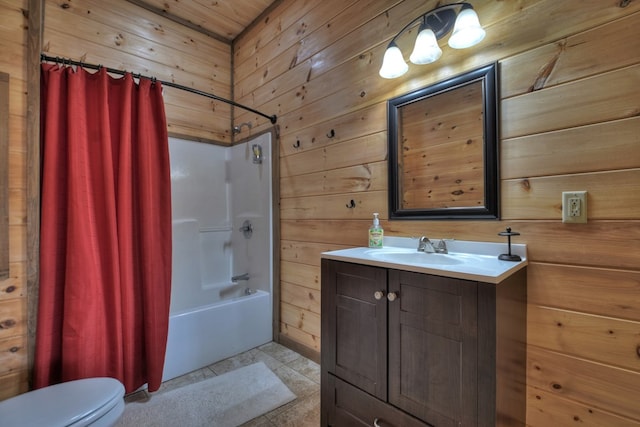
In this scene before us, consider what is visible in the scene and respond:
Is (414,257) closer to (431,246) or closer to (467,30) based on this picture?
(431,246)

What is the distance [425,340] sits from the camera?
3.22 feet

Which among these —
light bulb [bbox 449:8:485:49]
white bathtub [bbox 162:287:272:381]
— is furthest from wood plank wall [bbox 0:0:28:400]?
light bulb [bbox 449:8:485:49]

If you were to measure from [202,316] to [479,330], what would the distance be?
6.00ft

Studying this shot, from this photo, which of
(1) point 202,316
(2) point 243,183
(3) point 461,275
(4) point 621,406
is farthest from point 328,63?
(4) point 621,406

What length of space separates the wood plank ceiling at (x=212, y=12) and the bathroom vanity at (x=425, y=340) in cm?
248

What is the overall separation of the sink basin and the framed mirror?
0.20 metres

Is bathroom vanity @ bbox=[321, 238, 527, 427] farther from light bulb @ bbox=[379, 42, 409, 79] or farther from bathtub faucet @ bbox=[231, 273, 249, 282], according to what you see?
bathtub faucet @ bbox=[231, 273, 249, 282]

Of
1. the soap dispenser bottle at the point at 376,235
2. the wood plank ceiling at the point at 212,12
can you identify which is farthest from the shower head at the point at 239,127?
the soap dispenser bottle at the point at 376,235

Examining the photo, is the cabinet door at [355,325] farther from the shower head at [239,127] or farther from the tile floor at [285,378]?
the shower head at [239,127]

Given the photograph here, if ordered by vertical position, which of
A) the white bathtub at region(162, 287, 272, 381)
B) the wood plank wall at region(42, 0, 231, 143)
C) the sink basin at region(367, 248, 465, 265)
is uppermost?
the wood plank wall at region(42, 0, 231, 143)

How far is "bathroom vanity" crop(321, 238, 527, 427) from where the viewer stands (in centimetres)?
87

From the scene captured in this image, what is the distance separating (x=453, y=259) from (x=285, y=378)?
4.57 ft

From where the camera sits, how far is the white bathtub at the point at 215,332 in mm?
1934

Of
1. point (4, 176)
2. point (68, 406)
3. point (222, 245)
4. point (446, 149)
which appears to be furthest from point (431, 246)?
point (222, 245)
